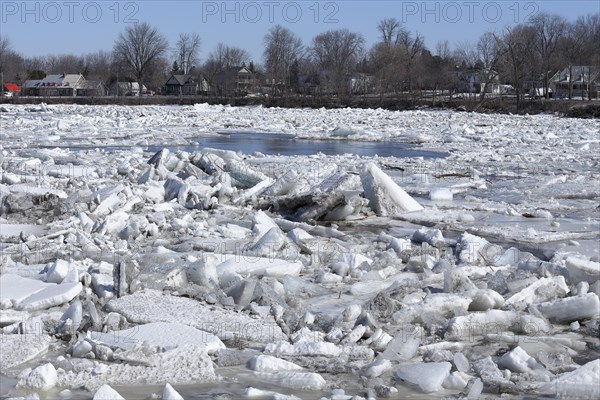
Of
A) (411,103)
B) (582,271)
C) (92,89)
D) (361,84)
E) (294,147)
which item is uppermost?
(92,89)

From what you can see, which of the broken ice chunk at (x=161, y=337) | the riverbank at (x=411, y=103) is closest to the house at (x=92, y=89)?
the riverbank at (x=411, y=103)

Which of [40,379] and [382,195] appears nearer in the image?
[40,379]

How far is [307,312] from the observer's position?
488 cm

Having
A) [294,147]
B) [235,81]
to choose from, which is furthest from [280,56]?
[294,147]

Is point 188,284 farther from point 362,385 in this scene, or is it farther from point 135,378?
point 362,385

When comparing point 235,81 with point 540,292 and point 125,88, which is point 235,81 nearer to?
point 125,88

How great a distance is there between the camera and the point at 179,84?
289 ft

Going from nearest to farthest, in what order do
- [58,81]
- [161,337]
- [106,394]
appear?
[106,394] < [161,337] < [58,81]

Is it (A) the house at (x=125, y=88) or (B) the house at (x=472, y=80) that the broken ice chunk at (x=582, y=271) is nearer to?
(B) the house at (x=472, y=80)

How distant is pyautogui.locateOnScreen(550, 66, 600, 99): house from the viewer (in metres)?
57.7

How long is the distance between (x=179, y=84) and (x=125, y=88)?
668cm

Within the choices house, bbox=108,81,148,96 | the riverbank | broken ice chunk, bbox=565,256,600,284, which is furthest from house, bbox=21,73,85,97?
broken ice chunk, bbox=565,256,600,284

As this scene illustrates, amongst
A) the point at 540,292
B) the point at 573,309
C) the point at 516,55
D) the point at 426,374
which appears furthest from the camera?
the point at 516,55

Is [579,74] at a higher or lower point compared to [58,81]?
lower
